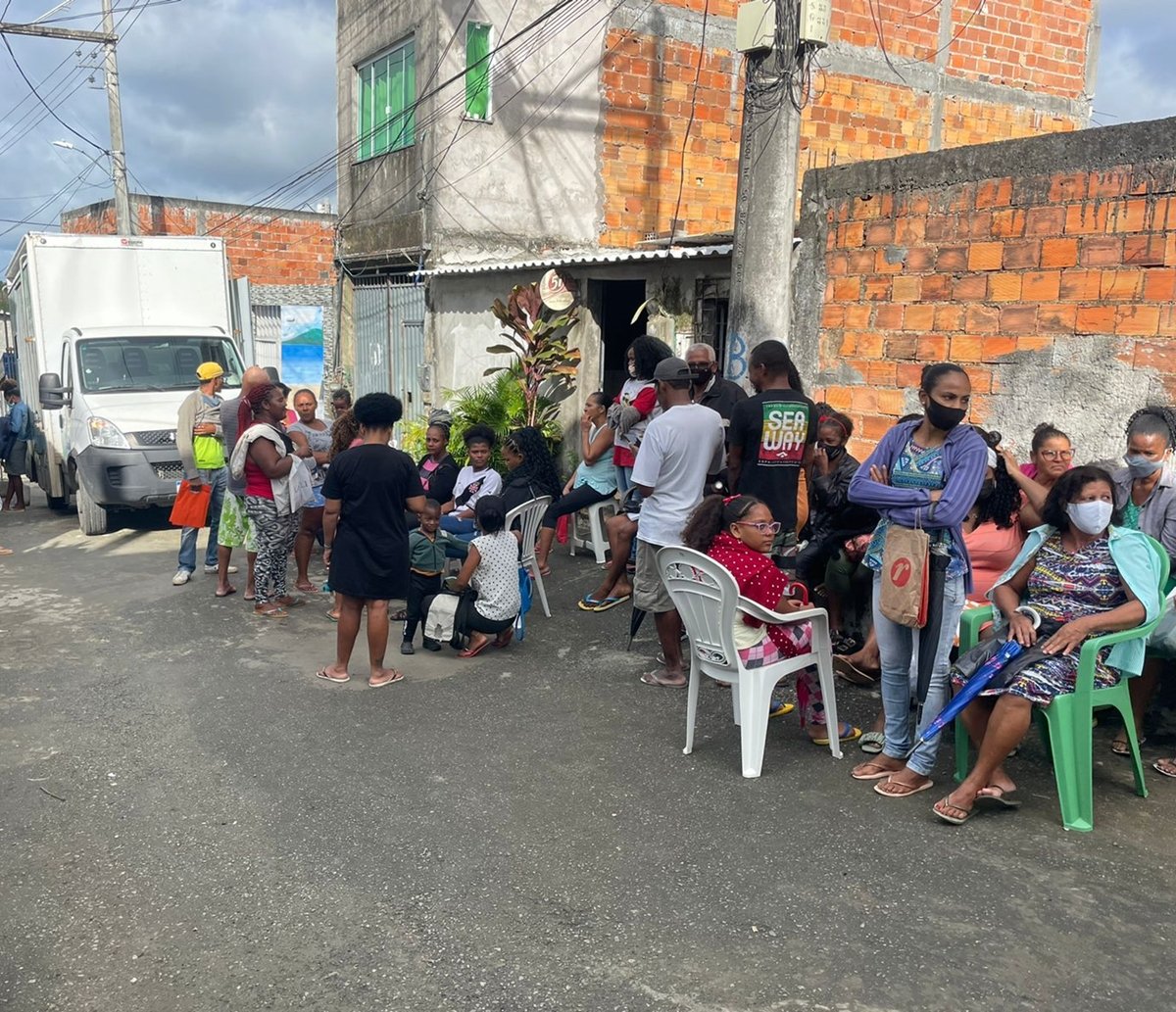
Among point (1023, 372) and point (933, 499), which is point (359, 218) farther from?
point (933, 499)

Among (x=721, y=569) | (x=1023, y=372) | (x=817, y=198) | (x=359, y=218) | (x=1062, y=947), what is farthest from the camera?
(x=359, y=218)

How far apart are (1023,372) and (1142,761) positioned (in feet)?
8.89

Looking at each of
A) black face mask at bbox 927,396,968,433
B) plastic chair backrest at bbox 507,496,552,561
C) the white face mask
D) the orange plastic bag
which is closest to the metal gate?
the orange plastic bag

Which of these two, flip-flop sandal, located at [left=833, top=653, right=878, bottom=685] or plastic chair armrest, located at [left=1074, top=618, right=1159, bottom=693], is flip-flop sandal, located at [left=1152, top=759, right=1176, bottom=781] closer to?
plastic chair armrest, located at [left=1074, top=618, right=1159, bottom=693]

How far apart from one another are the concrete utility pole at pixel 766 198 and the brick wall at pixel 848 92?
5.87 m

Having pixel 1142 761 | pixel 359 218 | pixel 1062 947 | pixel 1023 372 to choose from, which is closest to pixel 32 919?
pixel 1062 947

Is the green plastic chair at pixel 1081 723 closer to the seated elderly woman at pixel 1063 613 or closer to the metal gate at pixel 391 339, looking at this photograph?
the seated elderly woman at pixel 1063 613

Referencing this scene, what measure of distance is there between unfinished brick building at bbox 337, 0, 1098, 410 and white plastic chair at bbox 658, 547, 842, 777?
7368mm

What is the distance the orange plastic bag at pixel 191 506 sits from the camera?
853cm

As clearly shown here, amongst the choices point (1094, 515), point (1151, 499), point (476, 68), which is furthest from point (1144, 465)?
point (476, 68)

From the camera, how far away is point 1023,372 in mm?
6766

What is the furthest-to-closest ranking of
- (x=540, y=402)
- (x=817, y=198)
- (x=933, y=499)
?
(x=540, y=402), (x=817, y=198), (x=933, y=499)

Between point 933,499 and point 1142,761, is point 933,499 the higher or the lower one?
the higher one

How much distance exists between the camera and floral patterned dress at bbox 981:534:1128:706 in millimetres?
4227
